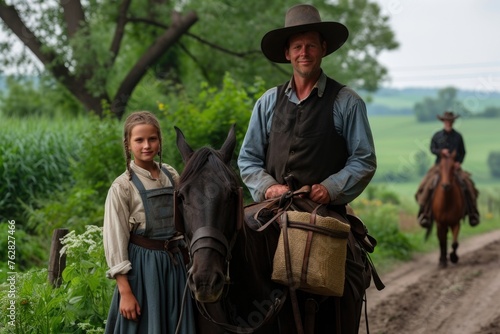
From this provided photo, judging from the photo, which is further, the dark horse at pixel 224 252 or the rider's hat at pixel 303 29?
the rider's hat at pixel 303 29

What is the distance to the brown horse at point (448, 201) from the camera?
577 inches

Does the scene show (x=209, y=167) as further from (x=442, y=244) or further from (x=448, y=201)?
(x=448, y=201)

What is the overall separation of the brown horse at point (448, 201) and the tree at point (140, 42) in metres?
7.51

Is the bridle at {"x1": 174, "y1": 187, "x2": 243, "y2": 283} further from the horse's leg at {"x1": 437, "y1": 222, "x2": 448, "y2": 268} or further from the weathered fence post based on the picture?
the horse's leg at {"x1": 437, "y1": 222, "x2": 448, "y2": 268}

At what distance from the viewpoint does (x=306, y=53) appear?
16.5ft

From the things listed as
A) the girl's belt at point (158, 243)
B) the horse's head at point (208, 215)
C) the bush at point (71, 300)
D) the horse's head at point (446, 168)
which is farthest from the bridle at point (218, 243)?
the horse's head at point (446, 168)

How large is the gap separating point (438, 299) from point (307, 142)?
6991 millimetres

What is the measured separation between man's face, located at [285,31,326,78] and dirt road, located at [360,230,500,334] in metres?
4.70

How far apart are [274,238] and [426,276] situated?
360 inches

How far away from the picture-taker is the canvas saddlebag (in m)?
4.44

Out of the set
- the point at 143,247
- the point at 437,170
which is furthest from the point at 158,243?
the point at 437,170

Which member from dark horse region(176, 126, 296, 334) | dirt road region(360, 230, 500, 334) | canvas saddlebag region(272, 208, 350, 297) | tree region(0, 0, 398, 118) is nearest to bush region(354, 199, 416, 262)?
dirt road region(360, 230, 500, 334)

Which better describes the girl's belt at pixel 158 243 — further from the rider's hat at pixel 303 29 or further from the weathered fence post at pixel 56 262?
the weathered fence post at pixel 56 262

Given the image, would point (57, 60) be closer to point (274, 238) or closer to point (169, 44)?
point (169, 44)
